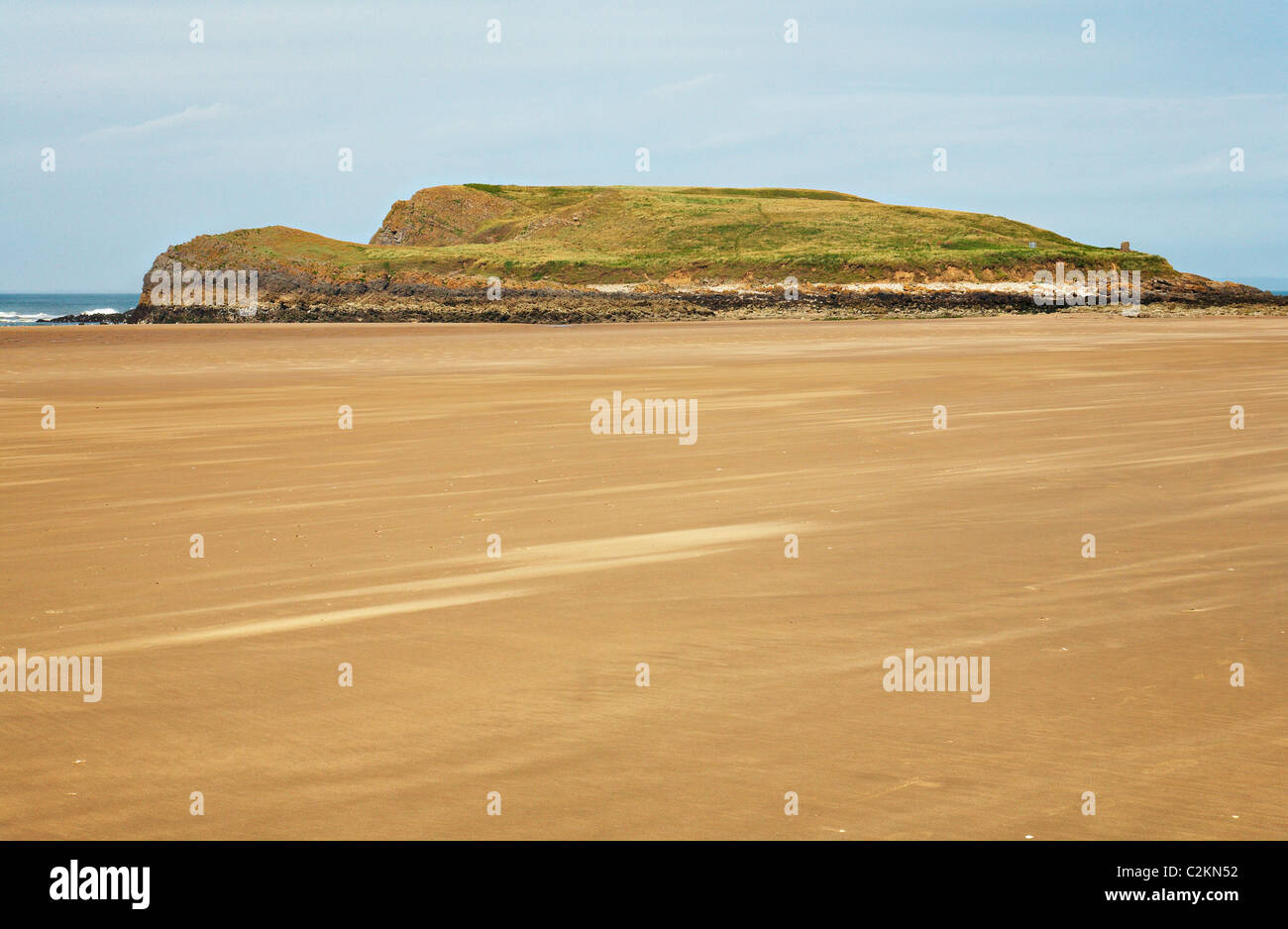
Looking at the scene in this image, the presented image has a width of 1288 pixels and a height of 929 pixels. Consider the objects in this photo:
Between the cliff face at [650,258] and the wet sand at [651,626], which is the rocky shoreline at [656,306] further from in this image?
the wet sand at [651,626]

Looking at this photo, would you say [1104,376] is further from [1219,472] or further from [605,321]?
[605,321]

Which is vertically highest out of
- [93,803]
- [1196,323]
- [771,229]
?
[771,229]

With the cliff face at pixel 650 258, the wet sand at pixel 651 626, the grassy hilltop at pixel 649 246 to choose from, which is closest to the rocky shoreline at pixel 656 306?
the cliff face at pixel 650 258

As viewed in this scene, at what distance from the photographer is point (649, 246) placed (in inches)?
3573

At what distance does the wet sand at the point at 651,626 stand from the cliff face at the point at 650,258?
1698 inches

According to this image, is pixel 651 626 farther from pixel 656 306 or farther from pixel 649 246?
pixel 649 246

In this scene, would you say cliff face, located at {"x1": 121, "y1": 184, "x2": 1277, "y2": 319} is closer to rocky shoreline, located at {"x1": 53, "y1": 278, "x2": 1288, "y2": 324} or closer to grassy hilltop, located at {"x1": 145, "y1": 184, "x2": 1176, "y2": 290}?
grassy hilltop, located at {"x1": 145, "y1": 184, "x2": 1176, "y2": 290}

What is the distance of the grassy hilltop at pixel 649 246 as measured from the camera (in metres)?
74.2

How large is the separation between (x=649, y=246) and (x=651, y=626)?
8619cm

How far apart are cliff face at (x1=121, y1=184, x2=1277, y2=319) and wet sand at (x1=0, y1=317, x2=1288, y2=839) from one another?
43129mm

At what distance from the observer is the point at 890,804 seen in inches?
162
